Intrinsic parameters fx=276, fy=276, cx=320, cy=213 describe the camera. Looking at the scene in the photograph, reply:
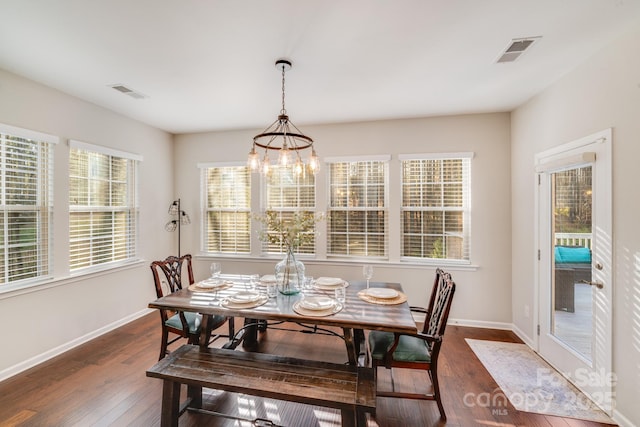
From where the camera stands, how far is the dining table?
191 centimetres

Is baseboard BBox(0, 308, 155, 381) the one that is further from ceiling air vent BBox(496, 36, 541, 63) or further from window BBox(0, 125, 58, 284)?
ceiling air vent BBox(496, 36, 541, 63)

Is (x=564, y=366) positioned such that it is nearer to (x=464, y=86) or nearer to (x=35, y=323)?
(x=464, y=86)

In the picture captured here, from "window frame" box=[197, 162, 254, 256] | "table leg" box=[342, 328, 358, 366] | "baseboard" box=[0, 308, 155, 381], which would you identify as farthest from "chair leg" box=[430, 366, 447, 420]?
"baseboard" box=[0, 308, 155, 381]

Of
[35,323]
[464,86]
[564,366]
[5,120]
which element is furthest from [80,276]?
[564,366]

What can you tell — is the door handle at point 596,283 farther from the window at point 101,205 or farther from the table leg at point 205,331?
the window at point 101,205

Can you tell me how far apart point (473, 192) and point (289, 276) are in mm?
2754

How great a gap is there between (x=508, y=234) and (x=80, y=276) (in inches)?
207

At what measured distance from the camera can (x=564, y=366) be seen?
2564 mm

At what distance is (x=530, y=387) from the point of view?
7.92ft

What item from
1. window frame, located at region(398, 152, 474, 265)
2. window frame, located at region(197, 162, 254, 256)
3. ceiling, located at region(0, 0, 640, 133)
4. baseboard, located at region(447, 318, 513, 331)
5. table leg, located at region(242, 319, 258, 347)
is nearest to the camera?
ceiling, located at region(0, 0, 640, 133)

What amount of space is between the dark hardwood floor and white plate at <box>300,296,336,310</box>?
81 cm

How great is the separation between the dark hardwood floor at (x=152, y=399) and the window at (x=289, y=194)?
1651mm

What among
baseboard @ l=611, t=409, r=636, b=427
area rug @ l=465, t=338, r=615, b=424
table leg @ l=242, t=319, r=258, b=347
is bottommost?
area rug @ l=465, t=338, r=615, b=424

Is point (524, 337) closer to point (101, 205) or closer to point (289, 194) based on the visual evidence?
point (289, 194)
